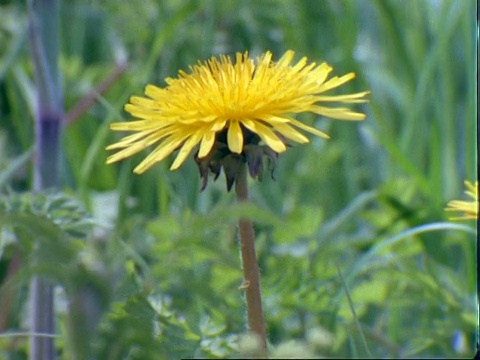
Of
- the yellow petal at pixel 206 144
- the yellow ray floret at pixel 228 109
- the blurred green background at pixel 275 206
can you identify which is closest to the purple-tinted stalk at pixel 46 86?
the blurred green background at pixel 275 206

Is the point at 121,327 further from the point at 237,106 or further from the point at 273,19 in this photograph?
→ the point at 273,19

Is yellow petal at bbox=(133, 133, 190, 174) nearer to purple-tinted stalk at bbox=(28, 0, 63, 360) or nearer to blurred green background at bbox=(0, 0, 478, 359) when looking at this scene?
blurred green background at bbox=(0, 0, 478, 359)

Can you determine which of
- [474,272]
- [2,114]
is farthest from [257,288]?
[2,114]

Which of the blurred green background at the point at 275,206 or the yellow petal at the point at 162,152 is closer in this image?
the blurred green background at the point at 275,206

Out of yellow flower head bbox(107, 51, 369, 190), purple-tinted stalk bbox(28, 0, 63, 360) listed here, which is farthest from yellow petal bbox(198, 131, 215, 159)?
purple-tinted stalk bbox(28, 0, 63, 360)

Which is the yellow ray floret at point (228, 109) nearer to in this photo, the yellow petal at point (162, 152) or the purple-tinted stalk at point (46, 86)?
the yellow petal at point (162, 152)

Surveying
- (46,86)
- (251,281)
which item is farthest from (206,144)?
(46,86)

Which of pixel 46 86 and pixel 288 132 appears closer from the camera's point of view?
pixel 288 132

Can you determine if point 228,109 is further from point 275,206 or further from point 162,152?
point 275,206
